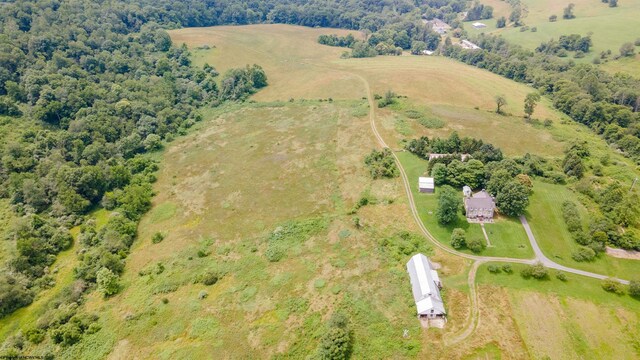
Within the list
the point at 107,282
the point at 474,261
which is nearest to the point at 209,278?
the point at 107,282

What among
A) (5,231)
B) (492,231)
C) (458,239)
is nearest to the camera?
(458,239)

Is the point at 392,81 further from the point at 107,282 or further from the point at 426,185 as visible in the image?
→ the point at 107,282

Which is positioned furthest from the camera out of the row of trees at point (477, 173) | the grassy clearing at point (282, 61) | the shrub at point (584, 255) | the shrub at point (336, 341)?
the grassy clearing at point (282, 61)

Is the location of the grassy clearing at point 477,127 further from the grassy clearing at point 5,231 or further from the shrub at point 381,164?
the grassy clearing at point 5,231

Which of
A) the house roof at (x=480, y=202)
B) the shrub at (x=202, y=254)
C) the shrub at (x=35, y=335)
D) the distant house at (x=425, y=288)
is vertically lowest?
the shrub at (x=35, y=335)

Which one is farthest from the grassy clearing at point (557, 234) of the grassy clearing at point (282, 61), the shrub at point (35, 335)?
the shrub at point (35, 335)

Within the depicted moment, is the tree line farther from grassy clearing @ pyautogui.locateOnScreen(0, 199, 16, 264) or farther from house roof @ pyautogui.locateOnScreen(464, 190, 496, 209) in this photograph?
grassy clearing @ pyautogui.locateOnScreen(0, 199, 16, 264)
